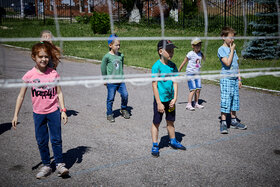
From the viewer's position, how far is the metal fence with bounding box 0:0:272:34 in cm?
267

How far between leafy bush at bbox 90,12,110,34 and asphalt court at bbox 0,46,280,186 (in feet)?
3.85

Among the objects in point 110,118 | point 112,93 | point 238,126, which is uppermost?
point 112,93

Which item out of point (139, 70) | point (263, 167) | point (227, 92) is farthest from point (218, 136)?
point (139, 70)

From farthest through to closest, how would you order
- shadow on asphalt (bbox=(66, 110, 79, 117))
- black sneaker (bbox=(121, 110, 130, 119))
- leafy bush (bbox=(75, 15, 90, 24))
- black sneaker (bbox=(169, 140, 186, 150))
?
1. shadow on asphalt (bbox=(66, 110, 79, 117))
2. black sneaker (bbox=(121, 110, 130, 119))
3. black sneaker (bbox=(169, 140, 186, 150))
4. leafy bush (bbox=(75, 15, 90, 24))

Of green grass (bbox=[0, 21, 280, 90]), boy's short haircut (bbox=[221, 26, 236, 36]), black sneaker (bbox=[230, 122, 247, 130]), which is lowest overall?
black sneaker (bbox=[230, 122, 247, 130])

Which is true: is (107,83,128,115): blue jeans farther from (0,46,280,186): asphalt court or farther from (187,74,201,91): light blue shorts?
(187,74,201,91): light blue shorts

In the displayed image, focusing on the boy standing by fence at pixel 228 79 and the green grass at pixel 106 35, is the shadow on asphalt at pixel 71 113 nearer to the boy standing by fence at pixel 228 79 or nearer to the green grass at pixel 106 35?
the green grass at pixel 106 35

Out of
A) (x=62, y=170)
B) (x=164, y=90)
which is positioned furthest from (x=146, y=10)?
(x=62, y=170)

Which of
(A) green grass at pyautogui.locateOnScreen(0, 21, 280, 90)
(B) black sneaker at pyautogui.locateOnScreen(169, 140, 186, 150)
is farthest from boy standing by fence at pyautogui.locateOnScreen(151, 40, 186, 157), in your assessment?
(A) green grass at pyautogui.locateOnScreen(0, 21, 280, 90)

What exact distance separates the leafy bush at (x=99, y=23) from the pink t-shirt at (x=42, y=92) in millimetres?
849

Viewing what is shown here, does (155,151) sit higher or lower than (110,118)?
lower

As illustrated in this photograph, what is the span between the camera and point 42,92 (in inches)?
131

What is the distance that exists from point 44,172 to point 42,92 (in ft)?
3.30

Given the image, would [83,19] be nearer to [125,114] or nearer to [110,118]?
[110,118]
